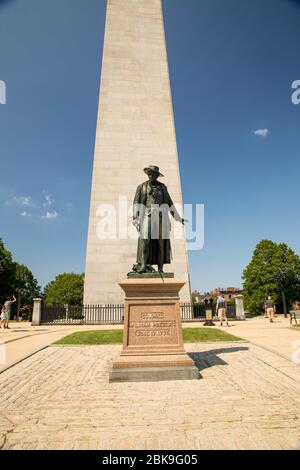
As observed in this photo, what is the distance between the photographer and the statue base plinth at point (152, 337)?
638 centimetres

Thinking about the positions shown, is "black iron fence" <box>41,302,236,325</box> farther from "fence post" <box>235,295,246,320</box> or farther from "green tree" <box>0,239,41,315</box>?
"green tree" <box>0,239,41,315</box>

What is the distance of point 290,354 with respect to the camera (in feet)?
28.7

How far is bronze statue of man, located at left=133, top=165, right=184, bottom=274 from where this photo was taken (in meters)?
7.68

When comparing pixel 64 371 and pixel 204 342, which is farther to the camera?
pixel 204 342

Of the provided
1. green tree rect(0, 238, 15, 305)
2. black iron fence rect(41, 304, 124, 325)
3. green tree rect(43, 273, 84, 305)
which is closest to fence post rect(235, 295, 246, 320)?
black iron fence rect(41, 304, 124, 325)

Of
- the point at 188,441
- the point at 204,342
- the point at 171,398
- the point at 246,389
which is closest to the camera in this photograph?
the point at 188,441

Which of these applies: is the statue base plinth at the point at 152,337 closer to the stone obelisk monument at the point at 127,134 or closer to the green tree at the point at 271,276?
the stone obelisk monument at the point at 127,134

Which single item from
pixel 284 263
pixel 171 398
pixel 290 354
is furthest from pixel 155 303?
pixel 284 263

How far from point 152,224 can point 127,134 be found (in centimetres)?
1748

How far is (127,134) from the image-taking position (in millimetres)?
23406

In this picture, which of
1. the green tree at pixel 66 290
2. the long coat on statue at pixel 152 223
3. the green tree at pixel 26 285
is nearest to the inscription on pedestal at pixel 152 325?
the long coat on statue at pixel 152 223

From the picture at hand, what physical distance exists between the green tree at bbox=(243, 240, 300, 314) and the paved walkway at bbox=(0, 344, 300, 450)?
4007 centimetres
